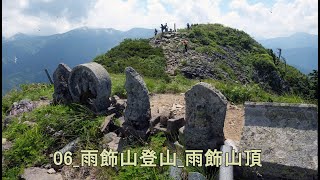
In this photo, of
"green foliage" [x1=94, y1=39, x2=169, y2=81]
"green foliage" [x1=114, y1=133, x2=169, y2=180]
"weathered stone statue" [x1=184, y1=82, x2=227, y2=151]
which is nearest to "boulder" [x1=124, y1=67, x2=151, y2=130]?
"green foliage" [x1=114, y1=133, x2=169, y2=180]

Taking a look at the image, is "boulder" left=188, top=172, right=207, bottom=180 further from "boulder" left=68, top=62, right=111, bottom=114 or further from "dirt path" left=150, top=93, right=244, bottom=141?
"boulder" left=68, top=62, right=111, bottom=114

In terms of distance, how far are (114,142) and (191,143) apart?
246 cm

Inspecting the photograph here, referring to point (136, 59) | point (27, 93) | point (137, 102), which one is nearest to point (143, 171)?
point (137, 102)

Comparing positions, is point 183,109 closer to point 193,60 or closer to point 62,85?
point 62,85

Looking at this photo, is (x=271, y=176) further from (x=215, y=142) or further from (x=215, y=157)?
(x=215, y=142)

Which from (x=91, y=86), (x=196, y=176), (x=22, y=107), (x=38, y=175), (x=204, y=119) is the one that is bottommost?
(x=38, y=175)

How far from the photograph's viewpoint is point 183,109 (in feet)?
38.4

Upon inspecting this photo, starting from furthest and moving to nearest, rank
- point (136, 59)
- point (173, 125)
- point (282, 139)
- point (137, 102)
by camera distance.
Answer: point (136, 59), point (137, 102), point (173, 125), point (282, 139)

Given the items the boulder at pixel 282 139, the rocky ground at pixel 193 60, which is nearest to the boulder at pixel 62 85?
the boulder at pixel 282 139

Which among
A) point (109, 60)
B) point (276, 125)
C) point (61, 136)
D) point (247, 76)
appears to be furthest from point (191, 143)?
point (247, 76)

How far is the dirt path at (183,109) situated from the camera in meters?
10.2

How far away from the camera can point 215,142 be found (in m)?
7.81

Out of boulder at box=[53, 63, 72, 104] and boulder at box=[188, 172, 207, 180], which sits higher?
boulder at box=[53, 63, 72, 104]

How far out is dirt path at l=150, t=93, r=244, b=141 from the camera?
10.2 metres
